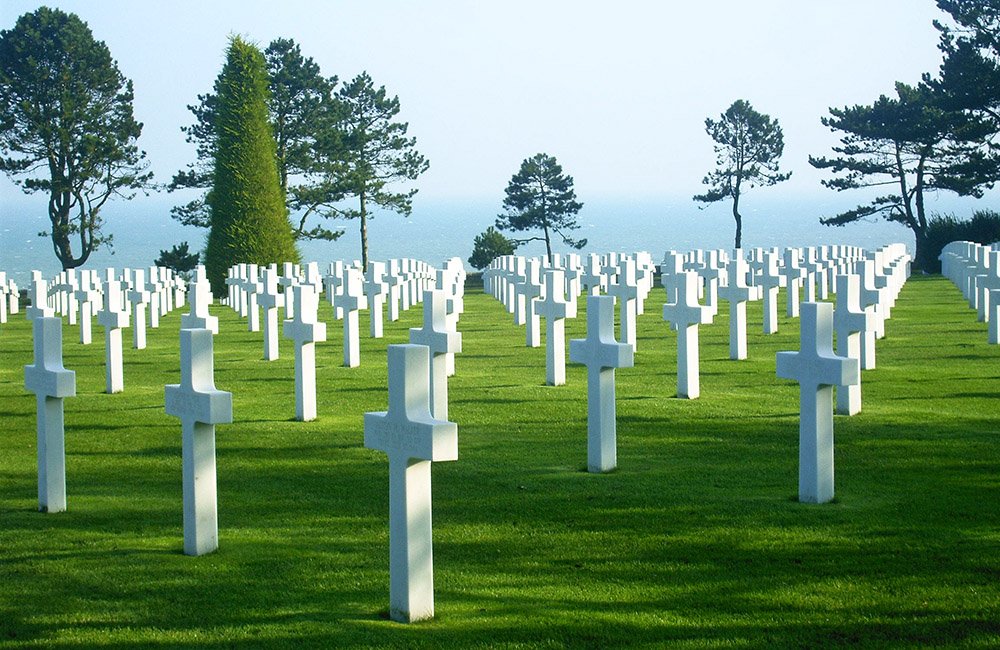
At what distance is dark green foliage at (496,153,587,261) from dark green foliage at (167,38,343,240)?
32.8 feet

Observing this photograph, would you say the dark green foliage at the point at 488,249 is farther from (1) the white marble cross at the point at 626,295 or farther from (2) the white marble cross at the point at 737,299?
(1) the white marble cross at the point at 626,295

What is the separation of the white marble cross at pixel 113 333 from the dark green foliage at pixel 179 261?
2717 centimetres

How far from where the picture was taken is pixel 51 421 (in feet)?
26.3

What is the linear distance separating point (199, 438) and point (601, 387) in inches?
118

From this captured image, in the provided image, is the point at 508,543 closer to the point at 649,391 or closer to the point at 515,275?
the point at 649,391

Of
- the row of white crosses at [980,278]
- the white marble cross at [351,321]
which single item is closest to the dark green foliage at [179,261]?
the row of white crosses at [980,278]

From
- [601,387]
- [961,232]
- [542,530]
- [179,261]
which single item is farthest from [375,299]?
[961,232]

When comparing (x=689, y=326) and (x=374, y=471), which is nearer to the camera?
(x=374, y=471)

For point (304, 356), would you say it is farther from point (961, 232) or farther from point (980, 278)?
point (961, 232)

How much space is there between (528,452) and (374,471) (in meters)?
1.21

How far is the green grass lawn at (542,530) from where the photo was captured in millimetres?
5691

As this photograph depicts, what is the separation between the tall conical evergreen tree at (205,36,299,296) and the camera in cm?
3344

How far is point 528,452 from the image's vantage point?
986cm

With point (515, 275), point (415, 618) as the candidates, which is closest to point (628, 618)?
point (415, 618)
